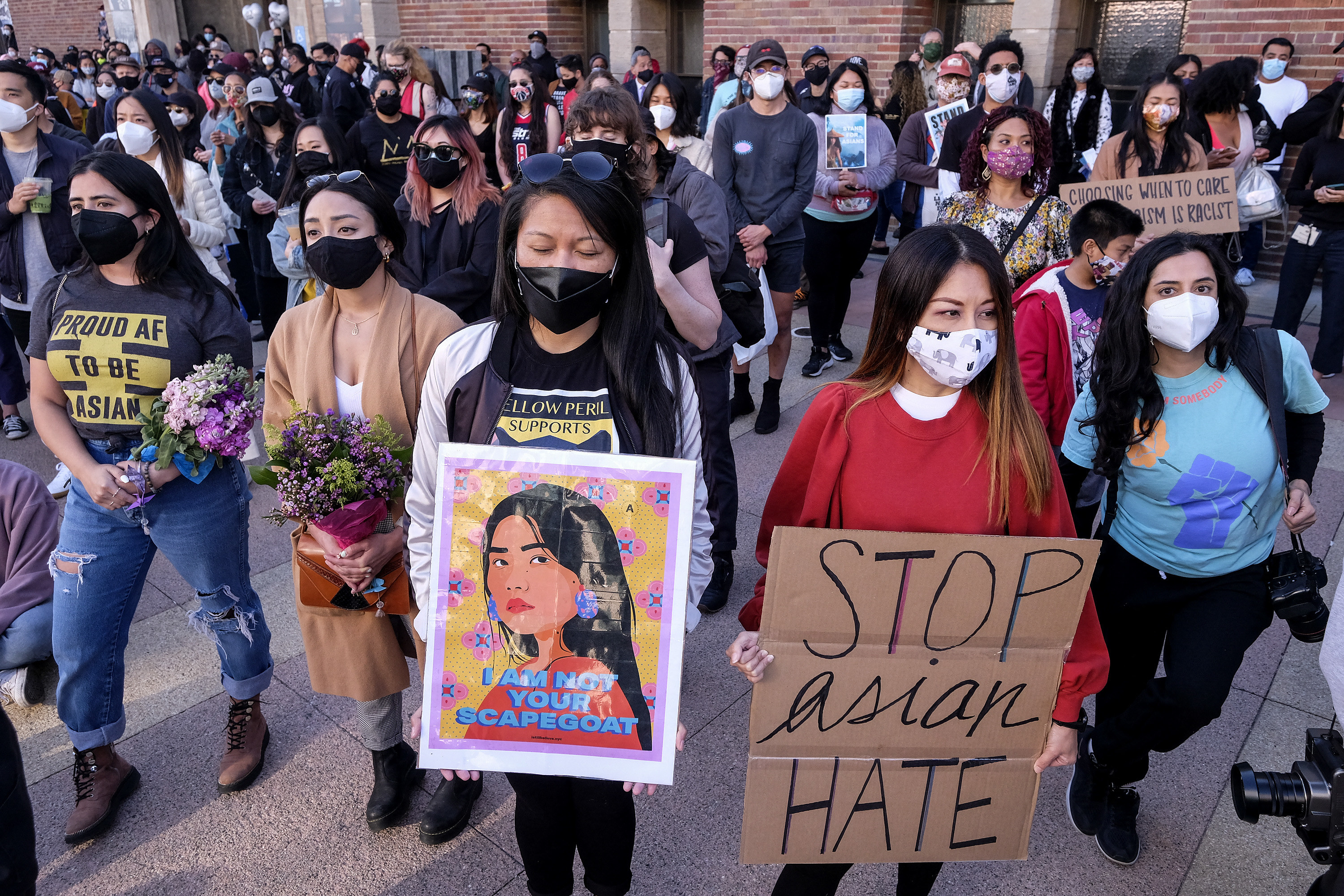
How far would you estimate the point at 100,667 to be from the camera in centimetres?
290

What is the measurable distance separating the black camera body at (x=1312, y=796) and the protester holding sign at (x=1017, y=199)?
2597mm

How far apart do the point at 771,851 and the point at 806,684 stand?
0.43 metres

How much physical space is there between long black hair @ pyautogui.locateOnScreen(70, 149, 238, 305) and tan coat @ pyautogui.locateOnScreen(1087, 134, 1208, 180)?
15.0 feet

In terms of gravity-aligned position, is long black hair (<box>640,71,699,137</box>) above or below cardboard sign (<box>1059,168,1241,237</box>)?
above

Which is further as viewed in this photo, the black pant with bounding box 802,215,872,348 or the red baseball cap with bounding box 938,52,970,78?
the red baseball cap with bounding box 938,52,970,78

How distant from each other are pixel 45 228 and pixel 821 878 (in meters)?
5.24

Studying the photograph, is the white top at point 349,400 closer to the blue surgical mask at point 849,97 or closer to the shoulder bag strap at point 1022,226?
the shoulder bag strap at point 1022,226

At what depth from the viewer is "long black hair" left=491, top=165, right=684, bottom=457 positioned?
6.61 ft

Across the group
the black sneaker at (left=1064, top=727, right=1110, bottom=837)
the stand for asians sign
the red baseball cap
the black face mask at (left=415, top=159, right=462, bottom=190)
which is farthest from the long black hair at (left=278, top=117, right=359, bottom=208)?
the red baseball cap

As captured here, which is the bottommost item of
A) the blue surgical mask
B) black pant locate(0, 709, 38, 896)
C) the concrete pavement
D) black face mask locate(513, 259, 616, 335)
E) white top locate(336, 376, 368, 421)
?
the concrete pavement

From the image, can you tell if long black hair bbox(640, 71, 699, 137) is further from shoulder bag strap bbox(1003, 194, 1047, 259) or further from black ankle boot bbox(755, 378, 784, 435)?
shoulder bag strap bbox(1003, 194, 1047, 259)

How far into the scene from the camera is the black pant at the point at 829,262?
245 inches

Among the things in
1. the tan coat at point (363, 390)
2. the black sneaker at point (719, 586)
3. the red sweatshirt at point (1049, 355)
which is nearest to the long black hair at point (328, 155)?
the tan coat at point (363, 390)

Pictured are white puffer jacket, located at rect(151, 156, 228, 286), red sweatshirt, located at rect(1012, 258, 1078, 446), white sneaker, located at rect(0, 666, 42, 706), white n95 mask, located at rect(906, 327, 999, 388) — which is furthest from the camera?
white puffer jacket, located at rect(151, 156, 228, 286)
